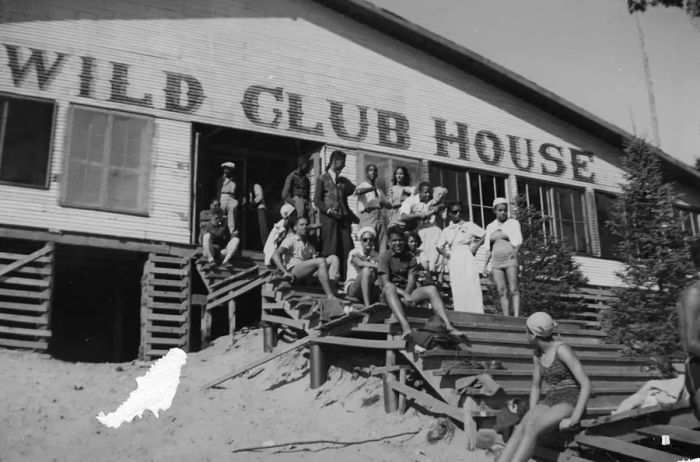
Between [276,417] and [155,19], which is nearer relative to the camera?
[276,417]

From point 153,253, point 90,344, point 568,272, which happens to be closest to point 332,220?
point 153,253

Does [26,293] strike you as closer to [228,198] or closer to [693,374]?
[228,198]

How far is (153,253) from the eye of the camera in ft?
39.3

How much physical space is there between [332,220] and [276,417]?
3.68m

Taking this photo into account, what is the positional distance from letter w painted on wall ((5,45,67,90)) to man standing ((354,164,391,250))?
5447 mm

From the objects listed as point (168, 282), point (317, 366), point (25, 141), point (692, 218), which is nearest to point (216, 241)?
point (168, 282)

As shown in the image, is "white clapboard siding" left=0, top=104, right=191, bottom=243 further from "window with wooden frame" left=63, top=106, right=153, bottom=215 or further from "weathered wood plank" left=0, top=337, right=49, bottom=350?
"weathered wood plank" left=0, top=337, right=49, bottom=350

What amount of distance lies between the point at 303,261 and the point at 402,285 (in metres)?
2.20

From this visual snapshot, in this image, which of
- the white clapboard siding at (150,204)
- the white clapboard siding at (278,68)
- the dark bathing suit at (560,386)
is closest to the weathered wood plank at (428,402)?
the dark bathing suit at (560,386)

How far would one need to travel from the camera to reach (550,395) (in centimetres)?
524

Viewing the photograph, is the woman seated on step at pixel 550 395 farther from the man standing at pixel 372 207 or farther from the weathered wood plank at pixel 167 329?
the weathered wood plank at pixel 167 329

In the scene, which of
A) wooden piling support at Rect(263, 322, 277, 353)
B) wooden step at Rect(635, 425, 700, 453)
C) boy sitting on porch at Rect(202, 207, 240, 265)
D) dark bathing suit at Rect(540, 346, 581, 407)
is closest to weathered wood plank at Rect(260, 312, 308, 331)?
wooden piling support at Rect(263, 322, 277, 353)

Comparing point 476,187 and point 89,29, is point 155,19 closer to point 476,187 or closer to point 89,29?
point 89,29

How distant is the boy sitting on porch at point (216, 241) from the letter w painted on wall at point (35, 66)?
348cm
